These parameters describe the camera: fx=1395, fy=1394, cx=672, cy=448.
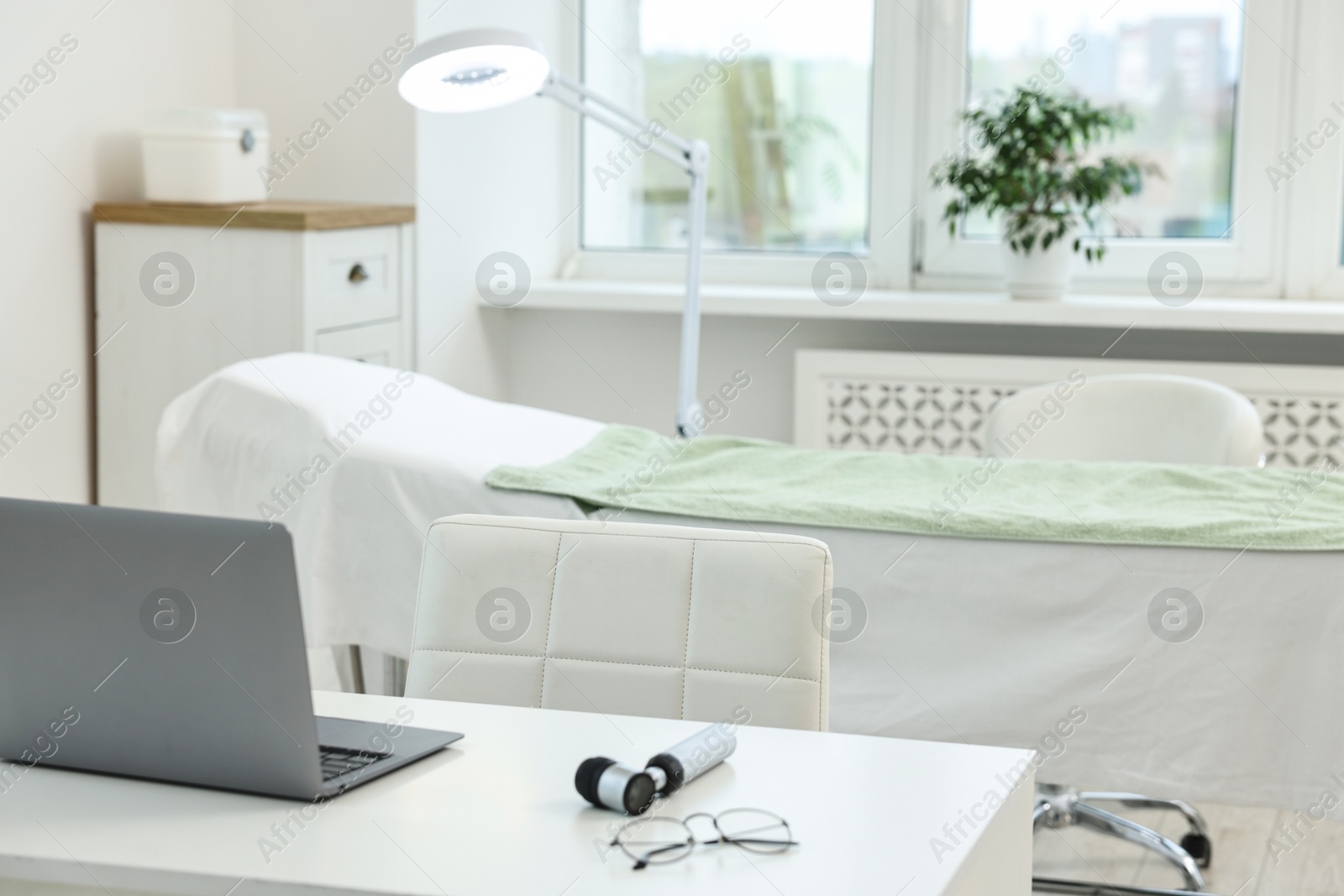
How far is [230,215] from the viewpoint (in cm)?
255

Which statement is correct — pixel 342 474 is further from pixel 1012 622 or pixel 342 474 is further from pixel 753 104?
pixel 753 104

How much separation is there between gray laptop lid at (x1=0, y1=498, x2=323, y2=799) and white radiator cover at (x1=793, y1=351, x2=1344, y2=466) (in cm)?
240

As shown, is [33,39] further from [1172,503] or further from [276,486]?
[1172,503]

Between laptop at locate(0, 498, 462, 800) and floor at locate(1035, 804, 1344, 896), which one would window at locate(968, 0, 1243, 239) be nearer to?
floor at locate(1035, 804, 1344, 896)

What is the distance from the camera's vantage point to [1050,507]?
1.80m

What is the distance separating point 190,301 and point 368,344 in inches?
13.8

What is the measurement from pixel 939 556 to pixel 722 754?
82 cm

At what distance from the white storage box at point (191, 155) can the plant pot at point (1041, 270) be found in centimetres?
164

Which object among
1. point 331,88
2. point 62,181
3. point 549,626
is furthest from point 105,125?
point 549,626

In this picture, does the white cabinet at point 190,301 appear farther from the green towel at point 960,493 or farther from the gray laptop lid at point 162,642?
the gray laptop lid at point 162,642

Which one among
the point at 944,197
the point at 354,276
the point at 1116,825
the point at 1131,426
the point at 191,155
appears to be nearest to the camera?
the point at 1116,825

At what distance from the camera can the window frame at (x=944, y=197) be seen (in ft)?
9.93

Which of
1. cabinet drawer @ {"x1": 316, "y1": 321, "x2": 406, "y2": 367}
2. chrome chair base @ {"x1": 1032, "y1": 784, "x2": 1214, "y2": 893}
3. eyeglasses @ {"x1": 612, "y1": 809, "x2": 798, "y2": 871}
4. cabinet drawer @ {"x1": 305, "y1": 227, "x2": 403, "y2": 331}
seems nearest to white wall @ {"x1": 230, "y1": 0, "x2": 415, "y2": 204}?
Answer: cabinet drawer @ {"x1": 305, "y1": 227, "x2": 403, "y2": 331}

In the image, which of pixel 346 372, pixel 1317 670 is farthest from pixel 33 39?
pixel 1317 670
